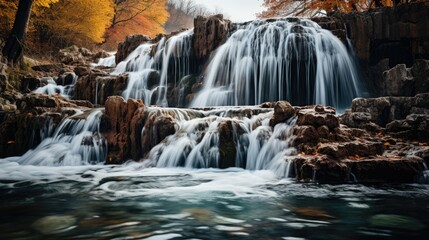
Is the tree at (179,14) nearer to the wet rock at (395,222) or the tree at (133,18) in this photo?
the tree at (133,18)

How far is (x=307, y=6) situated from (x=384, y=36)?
1038 cm

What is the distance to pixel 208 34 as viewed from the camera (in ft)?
45.6

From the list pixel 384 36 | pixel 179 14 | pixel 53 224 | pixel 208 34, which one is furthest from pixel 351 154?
pixel 179 14

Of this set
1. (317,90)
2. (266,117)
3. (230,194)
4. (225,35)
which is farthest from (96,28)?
(230,194)

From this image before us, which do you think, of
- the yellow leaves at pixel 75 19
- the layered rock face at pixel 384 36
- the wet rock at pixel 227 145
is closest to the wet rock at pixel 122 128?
the wet rock at pixel 227 145

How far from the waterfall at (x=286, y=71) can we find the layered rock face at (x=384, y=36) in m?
0.97

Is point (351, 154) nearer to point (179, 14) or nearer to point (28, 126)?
point (28, 126)

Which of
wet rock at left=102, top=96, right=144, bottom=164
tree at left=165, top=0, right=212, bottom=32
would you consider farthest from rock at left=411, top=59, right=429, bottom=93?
tree at left=165, top=0, right=212, bottom=32

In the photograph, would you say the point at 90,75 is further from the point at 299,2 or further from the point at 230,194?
the point at 299,2

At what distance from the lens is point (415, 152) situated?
18.1 ft

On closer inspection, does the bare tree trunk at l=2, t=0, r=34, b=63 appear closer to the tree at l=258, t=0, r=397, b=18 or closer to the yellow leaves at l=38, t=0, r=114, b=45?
the yellow leaves at l=38, t=0, r=114, b=45

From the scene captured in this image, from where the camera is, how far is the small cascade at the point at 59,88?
1314cm

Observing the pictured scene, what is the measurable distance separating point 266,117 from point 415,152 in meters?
3.20

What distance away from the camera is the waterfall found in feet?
38.9
